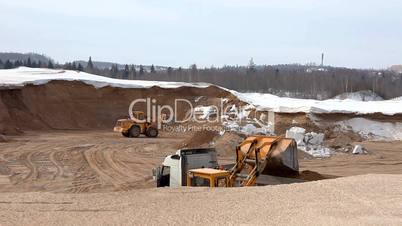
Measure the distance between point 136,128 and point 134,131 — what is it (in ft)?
0.69

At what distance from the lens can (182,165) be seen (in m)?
12.2

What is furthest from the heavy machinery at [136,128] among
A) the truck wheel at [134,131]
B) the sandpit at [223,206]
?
the sandpit at [223,206]

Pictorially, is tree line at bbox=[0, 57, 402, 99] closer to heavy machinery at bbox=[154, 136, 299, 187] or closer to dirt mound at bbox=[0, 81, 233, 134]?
dirt mound at bbox=[0, 81, 233, 134]

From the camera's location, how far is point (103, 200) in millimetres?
7840

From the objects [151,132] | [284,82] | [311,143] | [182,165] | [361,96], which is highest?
[284,82]

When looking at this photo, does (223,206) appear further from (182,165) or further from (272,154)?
(182,165)

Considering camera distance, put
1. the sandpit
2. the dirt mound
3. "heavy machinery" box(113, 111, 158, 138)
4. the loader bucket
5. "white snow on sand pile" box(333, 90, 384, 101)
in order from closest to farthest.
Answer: the sandpit → the loader bucket → "heavy machinery" box(113, 111, 158, 138) → the dirt mound → "white snow on sand pile" box(333, 90, 384, 101)

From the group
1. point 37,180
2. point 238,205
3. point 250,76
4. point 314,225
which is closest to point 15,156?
point 37,180

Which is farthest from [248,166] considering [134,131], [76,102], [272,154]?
[76,102]

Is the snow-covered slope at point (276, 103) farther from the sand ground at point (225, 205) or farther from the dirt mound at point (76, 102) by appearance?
the sand ground at point (225, 205)

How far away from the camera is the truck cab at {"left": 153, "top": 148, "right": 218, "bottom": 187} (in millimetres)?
12211

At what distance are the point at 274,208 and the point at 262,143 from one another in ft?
16.0

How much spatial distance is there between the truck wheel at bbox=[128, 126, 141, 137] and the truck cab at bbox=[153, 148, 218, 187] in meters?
16.9

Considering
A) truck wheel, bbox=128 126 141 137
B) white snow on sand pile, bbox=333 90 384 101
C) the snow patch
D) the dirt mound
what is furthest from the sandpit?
white snow on sand pile, bbox=333 90 384 101
